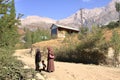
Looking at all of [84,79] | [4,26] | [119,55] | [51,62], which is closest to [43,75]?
[51,62]

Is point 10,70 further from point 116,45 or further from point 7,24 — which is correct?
point 116,45

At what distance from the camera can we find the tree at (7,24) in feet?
70.7

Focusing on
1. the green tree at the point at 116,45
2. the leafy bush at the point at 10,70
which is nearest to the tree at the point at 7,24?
the leafy bush at the point at 10,70

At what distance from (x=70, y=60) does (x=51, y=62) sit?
13416 millimetres

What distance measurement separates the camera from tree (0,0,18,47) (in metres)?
21.6

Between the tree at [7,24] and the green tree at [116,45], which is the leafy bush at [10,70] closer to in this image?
the tree at [7,24]

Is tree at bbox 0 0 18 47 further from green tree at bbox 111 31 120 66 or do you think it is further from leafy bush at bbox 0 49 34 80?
green tree at bbox 111 31 120 66

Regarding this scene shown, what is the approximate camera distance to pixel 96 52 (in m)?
30.4

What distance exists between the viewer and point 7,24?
21.8 meters

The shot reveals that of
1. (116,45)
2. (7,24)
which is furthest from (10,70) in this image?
(116,45)

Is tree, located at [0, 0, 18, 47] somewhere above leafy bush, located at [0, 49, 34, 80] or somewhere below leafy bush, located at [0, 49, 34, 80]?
above

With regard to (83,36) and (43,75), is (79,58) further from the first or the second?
(43,75)

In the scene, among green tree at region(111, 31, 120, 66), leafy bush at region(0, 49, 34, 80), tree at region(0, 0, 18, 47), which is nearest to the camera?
leafy bush at region(0, 49, 34, 80)

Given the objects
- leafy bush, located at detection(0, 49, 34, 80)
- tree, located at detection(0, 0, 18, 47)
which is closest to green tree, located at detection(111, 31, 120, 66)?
tree, located at detection(0, 0, 18, 47)
